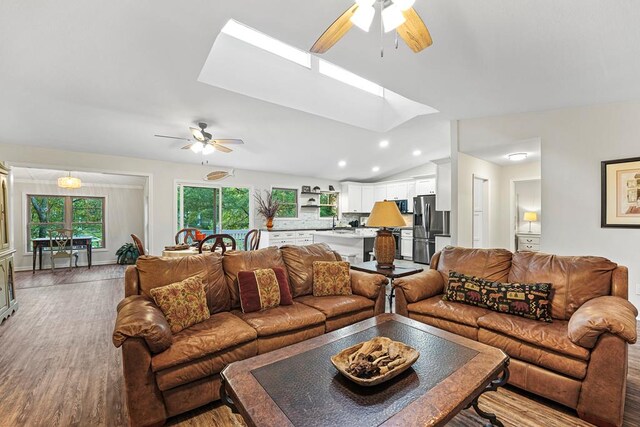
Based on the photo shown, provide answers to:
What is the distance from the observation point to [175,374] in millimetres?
1754

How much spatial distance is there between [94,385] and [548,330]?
10.6ft

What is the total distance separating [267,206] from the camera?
7676mm

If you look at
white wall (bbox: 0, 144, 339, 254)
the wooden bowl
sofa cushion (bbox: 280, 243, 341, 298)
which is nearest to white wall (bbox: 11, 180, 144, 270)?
white wall (bbox: 0, 144, 339, 254)

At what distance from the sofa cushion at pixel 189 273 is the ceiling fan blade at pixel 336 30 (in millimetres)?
1902

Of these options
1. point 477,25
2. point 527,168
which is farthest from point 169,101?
point 527,168

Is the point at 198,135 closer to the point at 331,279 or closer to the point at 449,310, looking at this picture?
the point at 331,279

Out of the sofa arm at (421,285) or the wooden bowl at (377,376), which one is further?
the sofa arm at (421,285)

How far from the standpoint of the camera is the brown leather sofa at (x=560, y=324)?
1.71m

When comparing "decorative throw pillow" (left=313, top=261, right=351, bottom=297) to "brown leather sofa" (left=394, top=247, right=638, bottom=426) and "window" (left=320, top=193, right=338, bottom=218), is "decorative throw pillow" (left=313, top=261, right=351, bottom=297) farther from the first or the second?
"window" (left=320, top=193, right=338, bottom=218)

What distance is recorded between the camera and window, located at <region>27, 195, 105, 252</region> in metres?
6.87

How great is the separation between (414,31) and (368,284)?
2086 mm

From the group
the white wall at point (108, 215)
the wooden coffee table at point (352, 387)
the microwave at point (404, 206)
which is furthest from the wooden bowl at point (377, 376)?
the white wall at point (108, 215)

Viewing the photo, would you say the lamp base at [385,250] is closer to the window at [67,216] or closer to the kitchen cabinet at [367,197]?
the kitchen cabinet at [367,197]

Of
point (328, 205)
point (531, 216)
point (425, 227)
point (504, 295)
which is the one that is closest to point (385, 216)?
point (504, 295)
